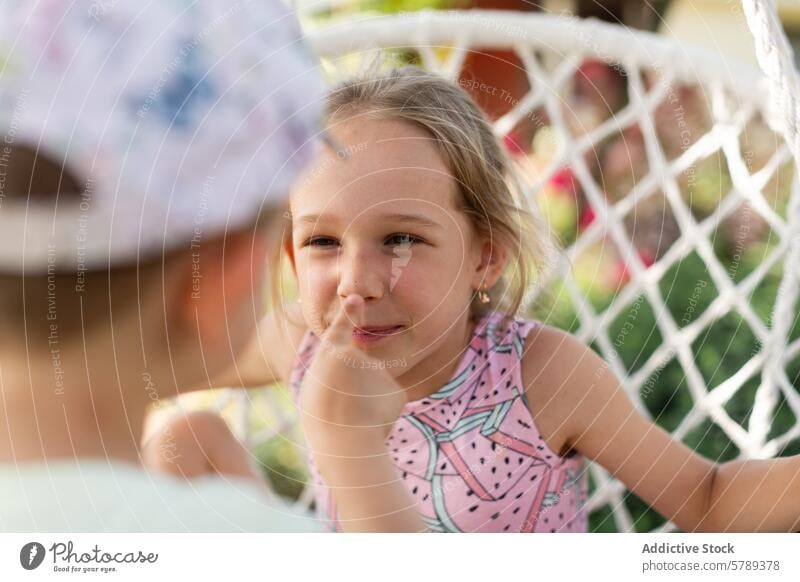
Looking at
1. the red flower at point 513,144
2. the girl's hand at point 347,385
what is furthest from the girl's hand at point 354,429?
the red flower at point 513,144

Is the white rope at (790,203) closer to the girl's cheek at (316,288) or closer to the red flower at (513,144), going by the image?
the red flower at (513,144)

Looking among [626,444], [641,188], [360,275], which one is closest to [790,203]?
[641,188]

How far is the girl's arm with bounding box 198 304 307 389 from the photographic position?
0.54 meters

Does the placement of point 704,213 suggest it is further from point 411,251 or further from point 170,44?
point 170,44

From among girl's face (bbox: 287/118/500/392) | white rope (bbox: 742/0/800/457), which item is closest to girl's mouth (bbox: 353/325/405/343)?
girl's face (bbox: 287/118/500/392)

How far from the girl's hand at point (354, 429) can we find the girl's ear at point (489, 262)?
8 centimetres

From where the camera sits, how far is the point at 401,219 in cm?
49

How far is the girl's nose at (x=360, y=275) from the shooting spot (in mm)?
494

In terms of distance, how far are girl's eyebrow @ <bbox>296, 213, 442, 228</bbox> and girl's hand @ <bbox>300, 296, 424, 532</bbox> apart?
47mm

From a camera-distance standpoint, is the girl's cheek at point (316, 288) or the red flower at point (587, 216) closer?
the girl's cheek at point (316, 288)

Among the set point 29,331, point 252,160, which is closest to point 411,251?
point 252,160

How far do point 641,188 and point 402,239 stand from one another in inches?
8.7

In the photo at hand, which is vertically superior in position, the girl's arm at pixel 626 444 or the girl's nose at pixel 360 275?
the girl's nose at pixel 360 275

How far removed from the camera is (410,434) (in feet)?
1.78
